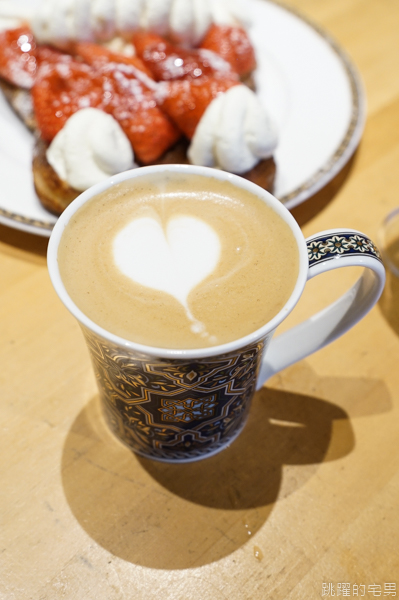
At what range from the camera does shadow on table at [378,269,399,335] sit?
99cm

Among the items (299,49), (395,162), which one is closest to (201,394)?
(395,162)

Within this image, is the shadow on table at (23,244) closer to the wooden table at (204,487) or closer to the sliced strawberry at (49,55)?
the wooden table at (204,487)

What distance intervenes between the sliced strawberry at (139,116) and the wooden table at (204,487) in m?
0.35

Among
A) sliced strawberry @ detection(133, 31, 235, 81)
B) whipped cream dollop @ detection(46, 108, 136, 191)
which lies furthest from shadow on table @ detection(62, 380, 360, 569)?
sliced strawberry @ detection(133, 31, 235, 81)

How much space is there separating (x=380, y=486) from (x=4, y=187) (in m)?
0.90

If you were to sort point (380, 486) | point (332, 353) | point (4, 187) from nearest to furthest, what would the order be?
point (380, 486)
point (332, 353)
point (4, 187)

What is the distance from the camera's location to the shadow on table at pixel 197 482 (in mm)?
726

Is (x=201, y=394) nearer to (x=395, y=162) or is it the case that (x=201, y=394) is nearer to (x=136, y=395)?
(x=136, y=395)

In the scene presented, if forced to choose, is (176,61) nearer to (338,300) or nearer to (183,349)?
(338,300)

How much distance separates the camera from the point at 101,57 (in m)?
1.24

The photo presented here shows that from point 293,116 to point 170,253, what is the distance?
76cm

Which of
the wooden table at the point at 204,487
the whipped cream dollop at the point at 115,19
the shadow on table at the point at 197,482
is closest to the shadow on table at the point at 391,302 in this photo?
the wooden table at the point at 204,487

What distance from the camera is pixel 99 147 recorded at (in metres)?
1.01

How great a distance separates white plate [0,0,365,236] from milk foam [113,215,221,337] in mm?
376
